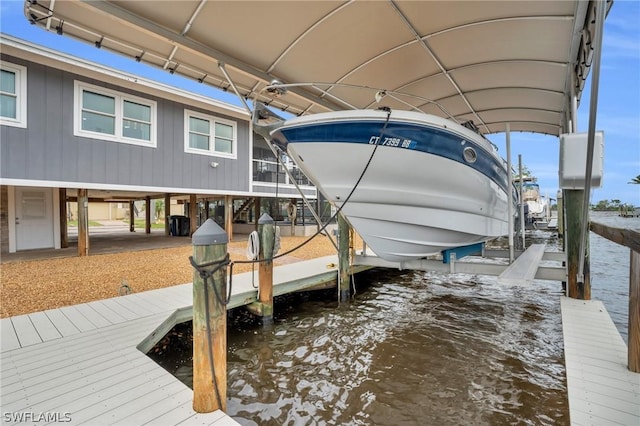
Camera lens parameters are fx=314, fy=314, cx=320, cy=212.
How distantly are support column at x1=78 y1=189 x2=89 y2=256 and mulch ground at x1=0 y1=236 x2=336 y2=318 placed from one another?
351mm

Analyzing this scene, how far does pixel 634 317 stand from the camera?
7.13 feet

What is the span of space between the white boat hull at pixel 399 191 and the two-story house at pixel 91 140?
1879 millimetres

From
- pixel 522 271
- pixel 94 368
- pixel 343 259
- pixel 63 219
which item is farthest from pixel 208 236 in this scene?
pixel 63 219

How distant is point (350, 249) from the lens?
21.6 ft

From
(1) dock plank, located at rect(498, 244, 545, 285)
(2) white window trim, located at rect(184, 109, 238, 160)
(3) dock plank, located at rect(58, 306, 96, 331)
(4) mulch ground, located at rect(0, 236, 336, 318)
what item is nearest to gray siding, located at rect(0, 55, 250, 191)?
(2) white window trim, located at rect(184, 109, 238, 160)

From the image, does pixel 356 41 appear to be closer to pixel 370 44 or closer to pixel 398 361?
pixel 370 44

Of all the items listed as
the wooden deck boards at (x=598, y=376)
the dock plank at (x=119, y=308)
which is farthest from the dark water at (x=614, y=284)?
the dock plank at (x=119, y=308)

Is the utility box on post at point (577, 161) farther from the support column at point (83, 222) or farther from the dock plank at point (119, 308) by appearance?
the support column at point (83, 222)

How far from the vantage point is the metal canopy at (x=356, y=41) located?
2828mm

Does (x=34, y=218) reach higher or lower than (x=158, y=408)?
higher

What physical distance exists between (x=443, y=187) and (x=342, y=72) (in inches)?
79.2

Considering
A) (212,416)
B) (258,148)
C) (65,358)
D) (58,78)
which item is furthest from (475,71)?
(258,148)

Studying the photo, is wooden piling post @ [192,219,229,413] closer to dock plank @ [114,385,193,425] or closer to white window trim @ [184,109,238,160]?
dock plank @ [114,385,193,425]

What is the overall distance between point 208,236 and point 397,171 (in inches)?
89.2
